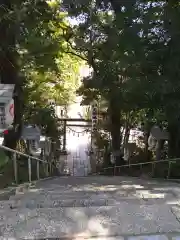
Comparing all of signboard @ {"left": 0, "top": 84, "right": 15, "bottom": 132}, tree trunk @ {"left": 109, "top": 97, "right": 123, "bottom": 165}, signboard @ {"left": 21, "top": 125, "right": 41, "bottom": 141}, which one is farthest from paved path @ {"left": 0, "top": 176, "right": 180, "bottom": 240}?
tree trunk @ {"left": 109, "top": 97, "right": 123, "bottom": 165}

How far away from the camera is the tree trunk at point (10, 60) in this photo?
6375 mm

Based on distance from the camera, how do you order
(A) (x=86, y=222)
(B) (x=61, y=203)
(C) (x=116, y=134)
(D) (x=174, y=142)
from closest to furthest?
(A) (x=86, y=222)
(B) (x=61, y=203)
(D) (x=174, y=142)
(C) (x=116, y=134)

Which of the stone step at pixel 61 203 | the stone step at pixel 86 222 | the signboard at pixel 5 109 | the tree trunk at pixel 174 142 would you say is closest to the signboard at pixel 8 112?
the signboard at pixel 5 109

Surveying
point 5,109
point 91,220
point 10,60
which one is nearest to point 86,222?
point 91,220

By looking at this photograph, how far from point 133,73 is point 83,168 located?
7597mm

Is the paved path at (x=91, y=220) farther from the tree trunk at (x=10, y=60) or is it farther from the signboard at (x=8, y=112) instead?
the tree trunk at (x=10, y=60)

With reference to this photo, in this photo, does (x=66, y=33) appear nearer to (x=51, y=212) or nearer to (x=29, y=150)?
(x=29, y=150)

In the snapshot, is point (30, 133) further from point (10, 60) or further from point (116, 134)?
point (116, 134)

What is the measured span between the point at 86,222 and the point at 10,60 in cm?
540

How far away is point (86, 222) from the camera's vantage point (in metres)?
3.03

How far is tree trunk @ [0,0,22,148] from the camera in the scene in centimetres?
638

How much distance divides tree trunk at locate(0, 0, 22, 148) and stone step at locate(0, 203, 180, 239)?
4.35 metres

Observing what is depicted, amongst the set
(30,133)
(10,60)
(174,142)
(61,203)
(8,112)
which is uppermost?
(10,60)

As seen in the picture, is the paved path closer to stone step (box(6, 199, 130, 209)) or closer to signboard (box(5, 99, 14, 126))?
stone step (box(6, 199, 130, 209))
